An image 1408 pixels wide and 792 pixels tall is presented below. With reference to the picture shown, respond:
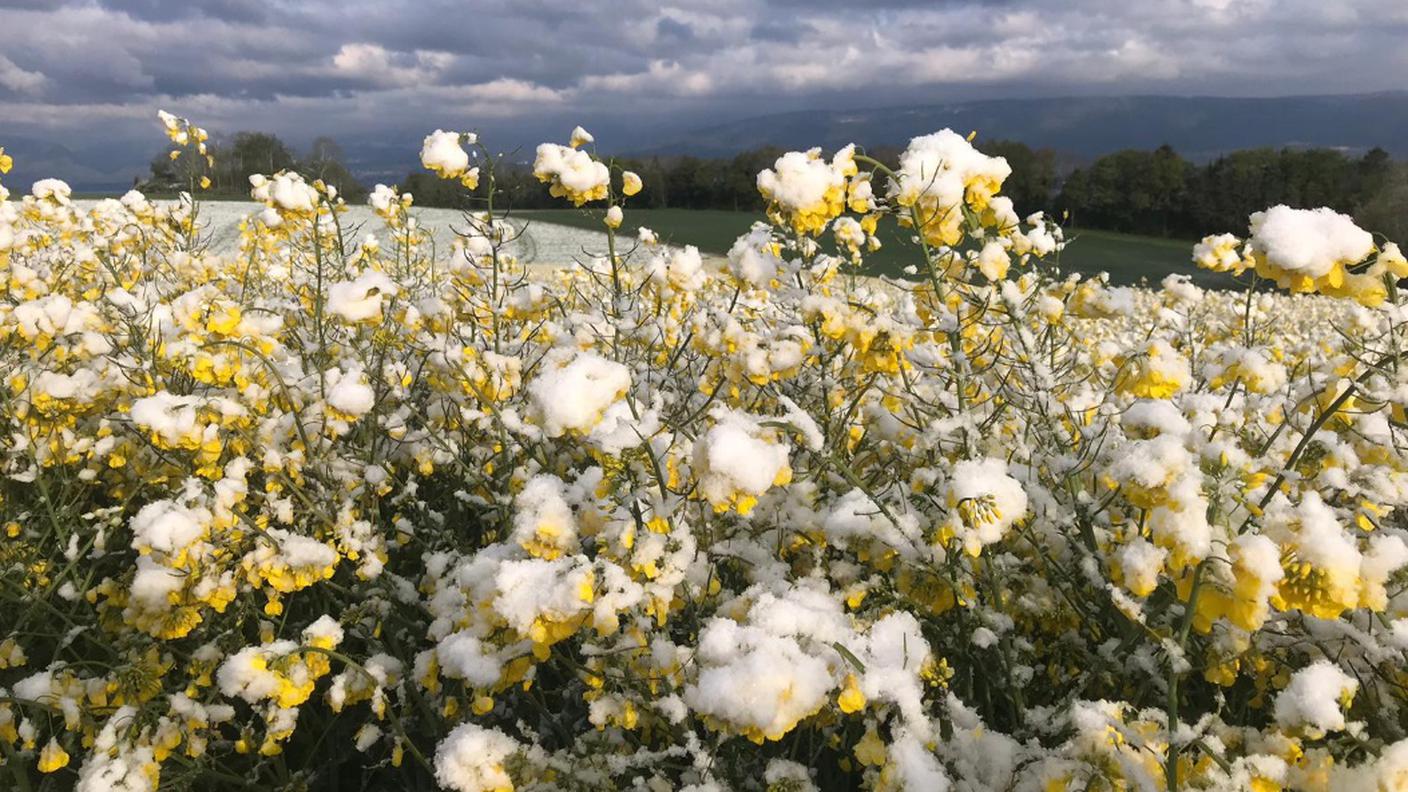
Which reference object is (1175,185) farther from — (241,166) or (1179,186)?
(241,166)

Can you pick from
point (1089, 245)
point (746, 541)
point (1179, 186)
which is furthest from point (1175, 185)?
point (746, 541)

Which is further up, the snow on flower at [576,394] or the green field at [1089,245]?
the snow on flower at [576,394]

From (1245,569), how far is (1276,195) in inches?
1980

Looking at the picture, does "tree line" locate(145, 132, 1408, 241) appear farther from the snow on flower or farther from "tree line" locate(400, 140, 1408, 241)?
the snow on flower

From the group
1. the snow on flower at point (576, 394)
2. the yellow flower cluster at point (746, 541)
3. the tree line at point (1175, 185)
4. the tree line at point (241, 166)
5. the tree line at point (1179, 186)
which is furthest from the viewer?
the tree line at point (1175, 185)

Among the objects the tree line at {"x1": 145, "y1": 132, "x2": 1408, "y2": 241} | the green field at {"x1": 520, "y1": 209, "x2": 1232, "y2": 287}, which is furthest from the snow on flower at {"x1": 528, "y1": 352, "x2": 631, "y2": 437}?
the tree line at {"x1": 145, "y1": 132, "x2": 1408, "y2": 241}

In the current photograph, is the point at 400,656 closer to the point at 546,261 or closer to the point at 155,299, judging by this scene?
the point at 155,299

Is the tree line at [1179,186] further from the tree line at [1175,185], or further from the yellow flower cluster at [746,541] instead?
the yellow flower cluster at [746,541]

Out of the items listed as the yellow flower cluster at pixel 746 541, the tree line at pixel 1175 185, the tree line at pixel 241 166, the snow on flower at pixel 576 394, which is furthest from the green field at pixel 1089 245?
the snow on flower at pixel 576 394

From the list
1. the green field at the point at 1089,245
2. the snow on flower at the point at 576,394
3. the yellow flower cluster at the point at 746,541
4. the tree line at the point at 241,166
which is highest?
the tree line at the point at 241,166

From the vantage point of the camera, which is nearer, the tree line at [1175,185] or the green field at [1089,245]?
the green field at [1089,245]

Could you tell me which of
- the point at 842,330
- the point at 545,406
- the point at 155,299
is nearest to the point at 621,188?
the point at 842,330

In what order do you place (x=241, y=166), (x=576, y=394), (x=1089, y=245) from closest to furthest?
(x=576, y=394), (x=241, y=166), (x=1089, y=245)

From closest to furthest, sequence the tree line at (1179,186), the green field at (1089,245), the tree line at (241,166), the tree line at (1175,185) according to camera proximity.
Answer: the tree line at (241,166), the green field at (1089,245), the tree line at (1179,186), the tree line at (1175,185)
